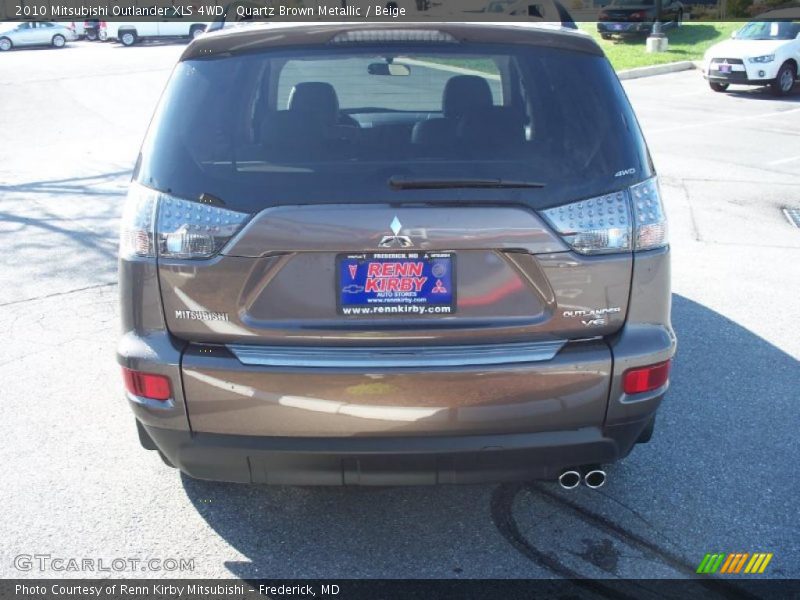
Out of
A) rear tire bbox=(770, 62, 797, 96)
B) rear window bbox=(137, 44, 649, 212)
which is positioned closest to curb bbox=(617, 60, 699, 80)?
rear tire bbox=(770, 62, 797, 96)

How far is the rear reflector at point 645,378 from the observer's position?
9.59 ft

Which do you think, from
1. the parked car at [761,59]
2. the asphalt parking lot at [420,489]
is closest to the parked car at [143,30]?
the parked car at [761,59]

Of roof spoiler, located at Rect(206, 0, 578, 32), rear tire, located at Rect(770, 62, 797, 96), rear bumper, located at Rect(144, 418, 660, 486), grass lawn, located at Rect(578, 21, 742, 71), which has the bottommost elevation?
grass lawn, located at Rect(578, 21, 742, 71)

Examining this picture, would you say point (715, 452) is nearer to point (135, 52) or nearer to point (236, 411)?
point (236, 411)

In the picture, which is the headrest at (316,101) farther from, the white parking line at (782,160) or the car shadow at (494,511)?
the white parking line at (782,160)

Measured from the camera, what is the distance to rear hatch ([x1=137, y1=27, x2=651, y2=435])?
2781 mm

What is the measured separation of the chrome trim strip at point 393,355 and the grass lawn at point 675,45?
21.1 metres

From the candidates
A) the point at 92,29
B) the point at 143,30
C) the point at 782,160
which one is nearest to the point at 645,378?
the point at 782,160

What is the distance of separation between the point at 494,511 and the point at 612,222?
131 cm

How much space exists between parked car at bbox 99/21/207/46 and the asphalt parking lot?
38.2 m

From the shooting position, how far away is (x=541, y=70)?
10.4 ft

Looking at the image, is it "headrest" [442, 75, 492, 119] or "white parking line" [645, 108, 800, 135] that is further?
"white parking line" [645, 108, 800, 135]

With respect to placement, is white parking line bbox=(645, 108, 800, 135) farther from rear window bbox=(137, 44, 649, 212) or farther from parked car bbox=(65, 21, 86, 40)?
parked car bbox=(65, 21, 86, 40)

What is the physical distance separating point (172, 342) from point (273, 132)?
829 millimetres
